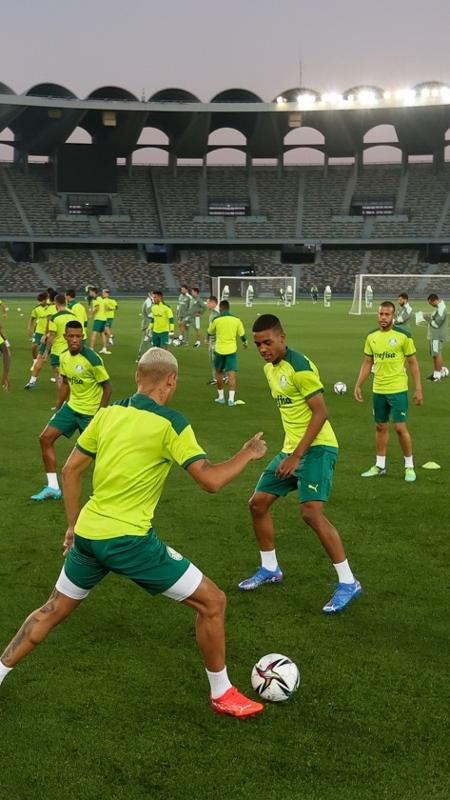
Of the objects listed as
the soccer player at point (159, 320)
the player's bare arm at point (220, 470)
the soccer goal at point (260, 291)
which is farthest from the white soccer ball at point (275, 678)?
the soccer goal at point (260, 291)

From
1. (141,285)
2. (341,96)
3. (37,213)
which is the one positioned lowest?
(141,285)

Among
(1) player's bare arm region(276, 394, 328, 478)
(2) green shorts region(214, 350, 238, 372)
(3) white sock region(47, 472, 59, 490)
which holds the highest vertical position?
(1) player's bare arm region(276, 394, 328, 478)

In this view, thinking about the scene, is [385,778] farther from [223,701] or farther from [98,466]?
[98,466]

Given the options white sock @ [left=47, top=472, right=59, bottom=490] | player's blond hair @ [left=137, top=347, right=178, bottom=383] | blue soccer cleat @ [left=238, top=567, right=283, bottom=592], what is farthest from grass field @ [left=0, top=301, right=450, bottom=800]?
player's blond hair @ [left=137, top=347, right=178, bottom=383]

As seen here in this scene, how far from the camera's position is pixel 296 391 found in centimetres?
618

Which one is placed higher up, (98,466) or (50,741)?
(98,466)

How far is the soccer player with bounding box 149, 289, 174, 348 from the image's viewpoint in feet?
68.3

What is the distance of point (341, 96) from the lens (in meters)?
69.9

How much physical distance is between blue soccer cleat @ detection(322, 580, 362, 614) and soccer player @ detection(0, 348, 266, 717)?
1817 millimetres

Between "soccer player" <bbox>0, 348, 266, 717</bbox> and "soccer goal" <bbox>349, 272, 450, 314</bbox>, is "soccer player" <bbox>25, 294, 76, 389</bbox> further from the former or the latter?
"soccer goal" <bbox>349, 272, 450, 314</bbox>

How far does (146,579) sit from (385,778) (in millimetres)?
1679

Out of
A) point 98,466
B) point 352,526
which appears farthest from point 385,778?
point 352,526

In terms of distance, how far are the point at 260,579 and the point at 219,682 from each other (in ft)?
6.68

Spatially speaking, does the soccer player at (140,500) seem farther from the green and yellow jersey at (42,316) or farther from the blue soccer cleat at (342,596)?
the green and yellow jersey at (42,316)
